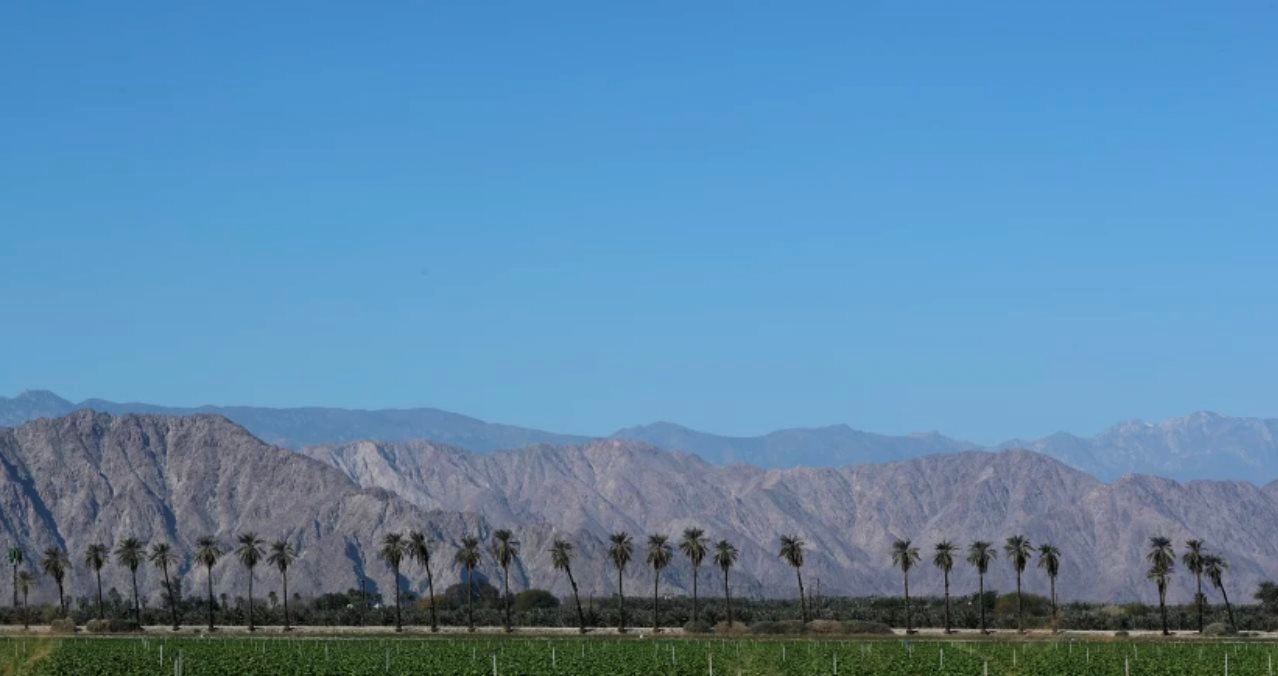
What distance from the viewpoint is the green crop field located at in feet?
268

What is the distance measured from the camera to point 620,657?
96.8 meters

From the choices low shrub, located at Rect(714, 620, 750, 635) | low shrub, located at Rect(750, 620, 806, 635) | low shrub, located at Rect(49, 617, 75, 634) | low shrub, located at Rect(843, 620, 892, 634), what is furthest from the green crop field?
low shrub, located at Rect(843, 620, 892, 634)

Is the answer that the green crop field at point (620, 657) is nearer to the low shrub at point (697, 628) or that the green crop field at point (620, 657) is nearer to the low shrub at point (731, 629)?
the low shrub at point (731, 629)

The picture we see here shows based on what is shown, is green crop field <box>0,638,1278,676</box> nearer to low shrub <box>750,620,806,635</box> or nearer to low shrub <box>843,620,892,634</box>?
low shrub <box>750,620,806,635</box>

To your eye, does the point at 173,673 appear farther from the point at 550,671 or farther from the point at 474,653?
A: the point at 474,653

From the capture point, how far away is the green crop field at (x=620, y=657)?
268 ft

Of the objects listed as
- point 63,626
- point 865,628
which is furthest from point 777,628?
point 63,626

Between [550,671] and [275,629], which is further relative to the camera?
[275,629]

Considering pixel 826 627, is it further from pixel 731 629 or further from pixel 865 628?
pixel 731 629

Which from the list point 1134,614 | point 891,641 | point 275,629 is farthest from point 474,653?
point 1134,614

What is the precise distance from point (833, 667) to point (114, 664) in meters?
36.0

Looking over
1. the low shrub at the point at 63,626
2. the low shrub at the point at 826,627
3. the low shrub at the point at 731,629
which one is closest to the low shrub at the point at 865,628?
the low shrub at the point at 826,627

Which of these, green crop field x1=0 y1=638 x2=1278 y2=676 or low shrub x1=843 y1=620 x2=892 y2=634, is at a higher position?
A: green crop field x1=0 y1=638 x2=1278 y2=676

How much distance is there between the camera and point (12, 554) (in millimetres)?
176750
